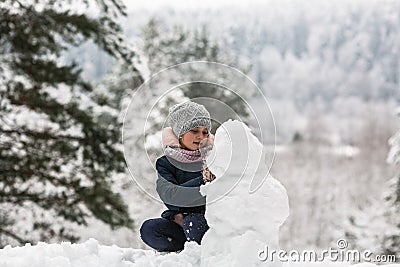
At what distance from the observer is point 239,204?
272cm

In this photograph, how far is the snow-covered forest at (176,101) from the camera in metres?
7.78

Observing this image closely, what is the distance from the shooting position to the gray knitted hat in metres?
3.12

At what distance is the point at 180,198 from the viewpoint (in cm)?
304

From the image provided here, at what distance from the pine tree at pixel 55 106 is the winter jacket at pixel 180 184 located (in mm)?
4713

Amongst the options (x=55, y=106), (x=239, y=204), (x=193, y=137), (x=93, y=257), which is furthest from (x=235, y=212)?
(x=55, y=106)

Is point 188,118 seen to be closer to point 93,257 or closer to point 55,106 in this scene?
point 93,257

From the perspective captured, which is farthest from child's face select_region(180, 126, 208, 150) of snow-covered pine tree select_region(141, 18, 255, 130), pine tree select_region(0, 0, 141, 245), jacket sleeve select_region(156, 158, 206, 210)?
snow-covered pine tree select_region(141, 18, 255, 130)

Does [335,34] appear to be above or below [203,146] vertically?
above

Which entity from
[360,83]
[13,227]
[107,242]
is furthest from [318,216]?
[13,227]

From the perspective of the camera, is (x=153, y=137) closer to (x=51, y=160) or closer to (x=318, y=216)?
(x=51, y=160)

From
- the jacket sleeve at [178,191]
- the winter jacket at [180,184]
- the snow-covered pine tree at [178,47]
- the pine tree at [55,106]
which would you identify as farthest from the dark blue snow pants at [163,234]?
the snow-covered pine tree at [178,47]

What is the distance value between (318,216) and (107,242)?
13918mm

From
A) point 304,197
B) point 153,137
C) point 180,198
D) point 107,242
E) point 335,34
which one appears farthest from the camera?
point 304,197

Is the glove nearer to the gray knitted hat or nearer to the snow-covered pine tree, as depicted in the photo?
the gray knitted hat
